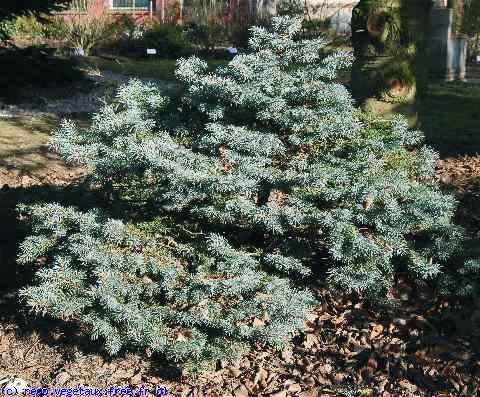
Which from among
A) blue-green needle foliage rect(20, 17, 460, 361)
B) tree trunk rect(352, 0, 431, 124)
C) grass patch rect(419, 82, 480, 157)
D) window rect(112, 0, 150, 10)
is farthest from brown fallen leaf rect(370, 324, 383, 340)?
window rect(112, 0, 150, 10)

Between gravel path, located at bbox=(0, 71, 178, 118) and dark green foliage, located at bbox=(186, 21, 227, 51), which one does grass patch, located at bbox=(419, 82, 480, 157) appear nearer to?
gravel path, located at bbox=(0, 71, 178, 118)

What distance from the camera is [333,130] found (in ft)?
12.0

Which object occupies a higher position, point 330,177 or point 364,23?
point 364,23

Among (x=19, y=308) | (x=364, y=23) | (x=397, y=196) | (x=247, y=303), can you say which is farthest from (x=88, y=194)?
(x=364, y=23)

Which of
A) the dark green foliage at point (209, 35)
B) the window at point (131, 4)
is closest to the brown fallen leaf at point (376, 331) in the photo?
the dark green foliage at point (209, 35)

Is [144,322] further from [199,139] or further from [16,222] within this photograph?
[16,222]

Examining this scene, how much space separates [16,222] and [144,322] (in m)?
2.44

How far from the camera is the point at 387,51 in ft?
18.7

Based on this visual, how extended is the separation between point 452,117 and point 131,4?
19729mm

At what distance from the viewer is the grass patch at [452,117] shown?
666 centimetres

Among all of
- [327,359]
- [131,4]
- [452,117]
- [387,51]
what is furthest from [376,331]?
[131,4]

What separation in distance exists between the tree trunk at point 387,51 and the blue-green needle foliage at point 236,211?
1791 mm

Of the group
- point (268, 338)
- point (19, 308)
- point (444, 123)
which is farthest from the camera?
point (444, 123)

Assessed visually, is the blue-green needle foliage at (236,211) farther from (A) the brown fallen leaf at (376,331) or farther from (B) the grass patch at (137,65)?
(B) the grass patch at (137,65)
